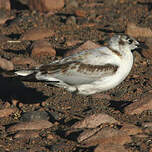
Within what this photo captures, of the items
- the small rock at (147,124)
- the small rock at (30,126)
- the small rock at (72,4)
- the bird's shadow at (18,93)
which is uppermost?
the small rock at (72,4)

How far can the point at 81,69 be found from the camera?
8.53 meters

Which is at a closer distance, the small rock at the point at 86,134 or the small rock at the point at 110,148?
the small rock at the point at 110,148

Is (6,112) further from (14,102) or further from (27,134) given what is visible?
(27,134)

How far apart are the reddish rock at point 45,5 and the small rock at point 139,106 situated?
6759 mm

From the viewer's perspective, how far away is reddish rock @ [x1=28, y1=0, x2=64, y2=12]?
14.9m

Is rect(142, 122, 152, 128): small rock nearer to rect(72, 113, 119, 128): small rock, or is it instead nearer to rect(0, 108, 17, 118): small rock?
rect(72, 113, 119, 128): small rock

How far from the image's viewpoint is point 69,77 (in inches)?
337


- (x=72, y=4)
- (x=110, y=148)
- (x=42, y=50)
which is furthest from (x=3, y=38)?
(x=110, y=148)

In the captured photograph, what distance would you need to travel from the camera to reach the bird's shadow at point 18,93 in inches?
381

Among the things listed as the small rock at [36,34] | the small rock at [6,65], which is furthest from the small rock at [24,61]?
the small rock at [36,34]

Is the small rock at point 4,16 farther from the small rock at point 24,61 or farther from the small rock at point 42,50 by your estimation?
the small rock at point 24,61

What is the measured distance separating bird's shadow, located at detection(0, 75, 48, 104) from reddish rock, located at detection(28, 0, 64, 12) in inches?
189

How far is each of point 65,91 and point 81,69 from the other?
1.46 metres

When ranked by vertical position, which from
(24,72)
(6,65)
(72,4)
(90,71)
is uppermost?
(90,71)
